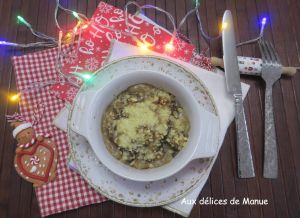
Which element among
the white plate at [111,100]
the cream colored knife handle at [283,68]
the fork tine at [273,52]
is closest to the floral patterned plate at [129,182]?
the white plate at [111,100]

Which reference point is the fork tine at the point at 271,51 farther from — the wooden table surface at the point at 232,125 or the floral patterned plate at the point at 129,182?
the floral patterned plate at the point at 129,182

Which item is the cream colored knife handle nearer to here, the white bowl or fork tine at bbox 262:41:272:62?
fork tine at bbox 262:41:272:62

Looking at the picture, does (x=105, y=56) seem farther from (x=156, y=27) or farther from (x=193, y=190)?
(x=193, y=190)

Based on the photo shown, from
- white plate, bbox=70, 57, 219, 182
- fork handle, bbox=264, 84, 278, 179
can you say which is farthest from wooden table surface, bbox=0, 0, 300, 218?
white plate, bbox=70, 57, 219, 182

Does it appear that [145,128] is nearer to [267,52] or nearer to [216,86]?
[216,86]

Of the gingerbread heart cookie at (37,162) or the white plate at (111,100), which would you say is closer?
the white plate at (111,100)

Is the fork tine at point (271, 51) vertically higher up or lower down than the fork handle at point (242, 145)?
higher up

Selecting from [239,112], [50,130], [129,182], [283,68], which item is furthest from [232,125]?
[50,130]

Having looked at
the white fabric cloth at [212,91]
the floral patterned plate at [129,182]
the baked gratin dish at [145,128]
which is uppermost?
the white fabric cloth at [212,91]
